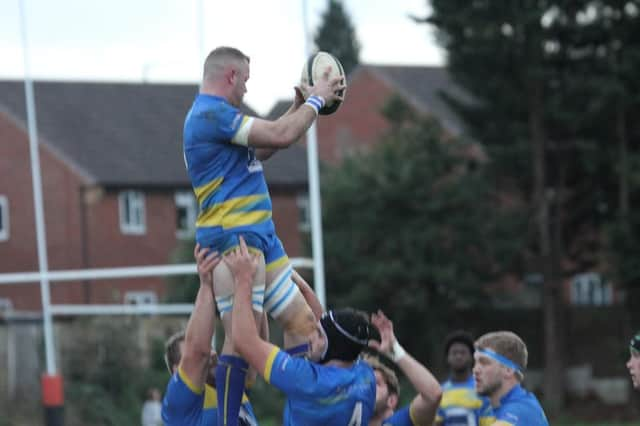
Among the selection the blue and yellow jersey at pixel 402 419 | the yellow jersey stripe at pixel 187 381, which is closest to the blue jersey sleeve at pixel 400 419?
the blue and yellow jersey at pixel 402 419

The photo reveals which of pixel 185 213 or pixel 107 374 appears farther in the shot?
pixel 185 213

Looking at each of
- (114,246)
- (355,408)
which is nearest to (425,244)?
(114,246)

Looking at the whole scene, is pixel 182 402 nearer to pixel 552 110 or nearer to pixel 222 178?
pixel 222 178

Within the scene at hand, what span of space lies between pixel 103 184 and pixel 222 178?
32818 mm

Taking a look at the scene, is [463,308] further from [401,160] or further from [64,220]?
[64,220]

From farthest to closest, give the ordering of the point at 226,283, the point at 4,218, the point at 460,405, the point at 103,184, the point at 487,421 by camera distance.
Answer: the point at 103,184
the point at 4,218
the point at 460,405
the point at 487,421
the point at 226,283

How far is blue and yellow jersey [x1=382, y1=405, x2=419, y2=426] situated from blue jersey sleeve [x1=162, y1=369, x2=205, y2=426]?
3.45 feet

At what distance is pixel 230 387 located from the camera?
6.84 meters

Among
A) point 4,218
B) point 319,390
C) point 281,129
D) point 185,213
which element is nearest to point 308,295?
point 319,390

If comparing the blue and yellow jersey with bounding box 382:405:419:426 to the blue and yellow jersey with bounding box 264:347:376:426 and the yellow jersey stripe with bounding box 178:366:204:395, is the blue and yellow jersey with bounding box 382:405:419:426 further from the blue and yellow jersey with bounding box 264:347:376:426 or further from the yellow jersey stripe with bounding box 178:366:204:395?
the yellow jersey stripe with bounding box 178:366:204:395

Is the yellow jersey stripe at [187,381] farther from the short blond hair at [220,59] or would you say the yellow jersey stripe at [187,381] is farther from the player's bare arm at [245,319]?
the short blond hair at [220,59]

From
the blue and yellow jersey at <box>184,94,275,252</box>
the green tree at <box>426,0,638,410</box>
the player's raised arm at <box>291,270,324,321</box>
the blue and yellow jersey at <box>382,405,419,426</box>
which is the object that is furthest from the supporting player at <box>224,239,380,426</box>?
the green tree at <box>426,0,638,410</box>

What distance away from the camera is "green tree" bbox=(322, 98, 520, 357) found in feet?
125

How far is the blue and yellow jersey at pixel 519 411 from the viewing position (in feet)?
25.3
